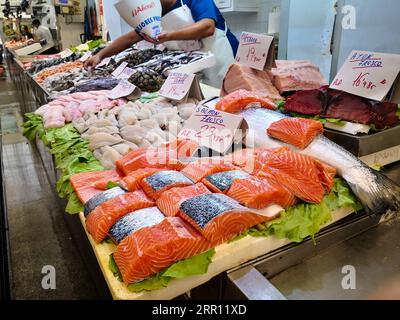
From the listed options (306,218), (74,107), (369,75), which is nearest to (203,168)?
(306,218)

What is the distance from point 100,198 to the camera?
151cm

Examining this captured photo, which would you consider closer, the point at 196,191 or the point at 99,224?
the point at 99,224

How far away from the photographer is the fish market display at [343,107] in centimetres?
196

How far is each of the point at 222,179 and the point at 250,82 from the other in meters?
1.35

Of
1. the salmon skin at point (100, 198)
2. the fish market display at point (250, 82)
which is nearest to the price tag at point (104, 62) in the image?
the fish market display at point (250, 82)

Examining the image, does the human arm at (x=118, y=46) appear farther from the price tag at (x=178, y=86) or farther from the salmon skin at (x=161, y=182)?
the salmon skin at (x=161, y=182)

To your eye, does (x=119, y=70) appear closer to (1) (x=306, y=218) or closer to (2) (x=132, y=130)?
(2) (x=132, y=130)

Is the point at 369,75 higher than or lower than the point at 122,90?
higher

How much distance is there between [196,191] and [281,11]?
5.21 meters

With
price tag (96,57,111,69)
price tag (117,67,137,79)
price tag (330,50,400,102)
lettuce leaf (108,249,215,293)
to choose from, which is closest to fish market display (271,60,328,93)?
price tag (330,50,400,102)

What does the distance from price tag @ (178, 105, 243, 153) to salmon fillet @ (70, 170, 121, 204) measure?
20.0 inches

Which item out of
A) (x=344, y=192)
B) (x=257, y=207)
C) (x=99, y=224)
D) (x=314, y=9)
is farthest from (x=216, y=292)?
(x=314, y=9)
